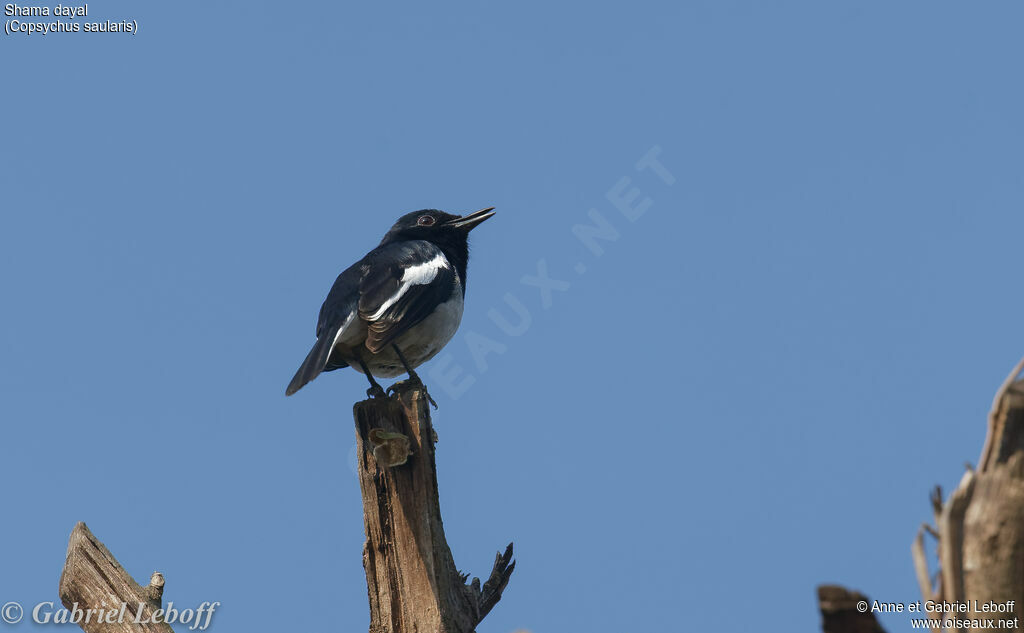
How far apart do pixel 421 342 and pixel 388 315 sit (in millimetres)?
574

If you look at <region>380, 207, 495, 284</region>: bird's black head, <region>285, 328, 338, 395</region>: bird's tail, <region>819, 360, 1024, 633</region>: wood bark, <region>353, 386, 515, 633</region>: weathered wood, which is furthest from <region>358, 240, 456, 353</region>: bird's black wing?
<region>819, 360, 1024, 633</region>: wood bark

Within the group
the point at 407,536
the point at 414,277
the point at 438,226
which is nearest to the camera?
the point at 407,536

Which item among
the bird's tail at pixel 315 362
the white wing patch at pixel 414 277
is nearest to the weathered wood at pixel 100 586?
the bird's tail at pixel 315 362

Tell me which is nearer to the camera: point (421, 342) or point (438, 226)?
point (421, 342)

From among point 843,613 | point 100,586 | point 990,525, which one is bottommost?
point 843,613

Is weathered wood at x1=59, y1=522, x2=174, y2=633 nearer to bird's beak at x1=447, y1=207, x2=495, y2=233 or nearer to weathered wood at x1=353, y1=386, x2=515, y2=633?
weathered wood at x1=353, y1=386, x2=515, y2=633

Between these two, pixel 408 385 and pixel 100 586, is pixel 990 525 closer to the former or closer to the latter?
pixel 100 586

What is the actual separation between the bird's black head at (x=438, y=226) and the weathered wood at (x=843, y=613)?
6643mm

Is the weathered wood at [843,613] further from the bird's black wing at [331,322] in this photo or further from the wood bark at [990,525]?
the bird's black wing at [331,322]

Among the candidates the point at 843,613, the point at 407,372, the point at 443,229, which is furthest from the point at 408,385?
the point at 843,613

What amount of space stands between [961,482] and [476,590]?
120 inches

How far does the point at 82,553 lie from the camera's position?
4.81 m

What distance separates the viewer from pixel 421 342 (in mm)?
7648

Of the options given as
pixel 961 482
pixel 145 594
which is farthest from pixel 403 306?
pixel 961 482
